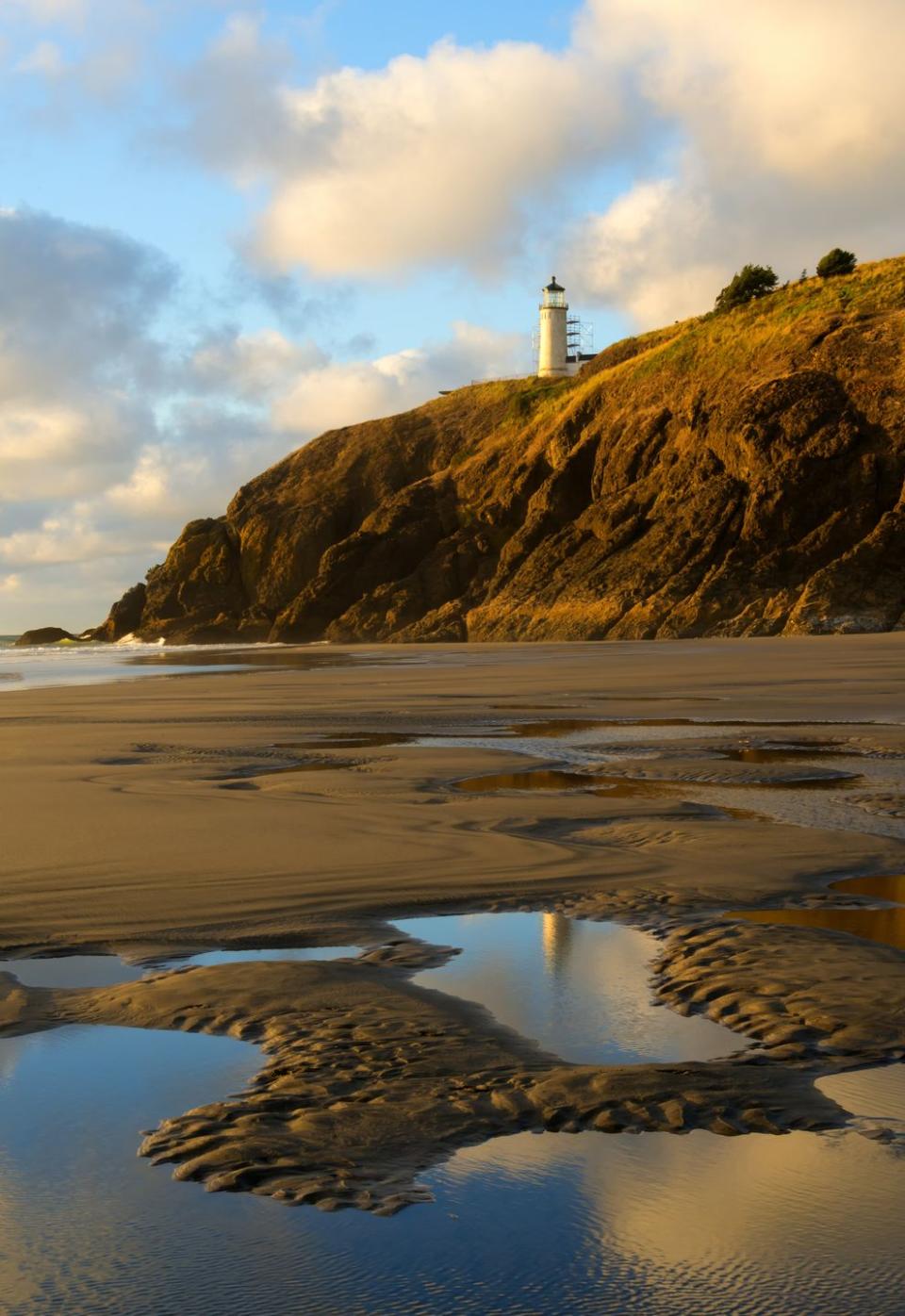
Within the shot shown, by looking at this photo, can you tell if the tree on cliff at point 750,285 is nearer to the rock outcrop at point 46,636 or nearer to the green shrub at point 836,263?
the green shrub at point 836,263

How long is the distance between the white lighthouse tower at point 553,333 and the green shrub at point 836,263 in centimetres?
3201

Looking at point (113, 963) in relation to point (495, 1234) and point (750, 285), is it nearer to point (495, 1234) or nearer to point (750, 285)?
point (495, 1234)

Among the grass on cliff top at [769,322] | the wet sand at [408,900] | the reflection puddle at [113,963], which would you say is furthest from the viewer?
the grass on cliff top at [769,322]

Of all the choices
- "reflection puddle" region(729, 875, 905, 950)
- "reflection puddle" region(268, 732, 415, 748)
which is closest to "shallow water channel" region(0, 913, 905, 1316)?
"reflection puddle" region(729, 875, 905, 950)

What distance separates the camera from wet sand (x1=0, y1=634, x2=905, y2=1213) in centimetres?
294

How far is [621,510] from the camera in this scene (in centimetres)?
5203

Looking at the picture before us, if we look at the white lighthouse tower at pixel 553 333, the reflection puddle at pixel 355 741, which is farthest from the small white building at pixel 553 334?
the reflection puddle at pixel 355 741

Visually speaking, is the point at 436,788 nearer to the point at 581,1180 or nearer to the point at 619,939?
the point at 619,939

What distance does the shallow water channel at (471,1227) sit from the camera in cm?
214

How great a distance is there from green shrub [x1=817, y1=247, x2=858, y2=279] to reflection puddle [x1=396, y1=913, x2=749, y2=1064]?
55.7 meters

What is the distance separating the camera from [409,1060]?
332cm

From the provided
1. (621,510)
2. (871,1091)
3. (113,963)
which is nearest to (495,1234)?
(871,1091)

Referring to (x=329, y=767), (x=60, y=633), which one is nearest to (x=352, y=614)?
(x=60, y=633)

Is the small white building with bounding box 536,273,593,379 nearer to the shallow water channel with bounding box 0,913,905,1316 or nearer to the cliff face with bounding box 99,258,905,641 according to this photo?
the cliff face with bounding box 99,258,905,641
